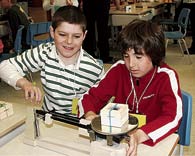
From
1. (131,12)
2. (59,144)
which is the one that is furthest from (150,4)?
(59,144)

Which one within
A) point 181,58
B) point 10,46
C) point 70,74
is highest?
point 70,74

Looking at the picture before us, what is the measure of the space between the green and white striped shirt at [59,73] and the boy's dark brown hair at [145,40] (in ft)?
1.07

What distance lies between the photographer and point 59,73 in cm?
156

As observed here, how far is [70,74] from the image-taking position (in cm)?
157

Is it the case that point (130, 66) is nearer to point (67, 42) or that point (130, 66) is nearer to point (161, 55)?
point (161, 55)

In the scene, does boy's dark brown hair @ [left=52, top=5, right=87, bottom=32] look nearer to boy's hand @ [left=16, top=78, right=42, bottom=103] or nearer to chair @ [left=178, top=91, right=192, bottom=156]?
boy's hand @ [left=16, top=78, right=42, bottom=103]

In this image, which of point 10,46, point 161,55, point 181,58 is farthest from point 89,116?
point 181,58

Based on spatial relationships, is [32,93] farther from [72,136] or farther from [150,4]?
[150,4]

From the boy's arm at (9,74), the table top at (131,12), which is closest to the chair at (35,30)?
the table top at (131,12)

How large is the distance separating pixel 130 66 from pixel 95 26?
3.82 m

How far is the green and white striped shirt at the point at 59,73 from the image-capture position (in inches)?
61.3

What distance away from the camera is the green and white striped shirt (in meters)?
1.56

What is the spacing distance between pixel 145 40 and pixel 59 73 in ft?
1.65

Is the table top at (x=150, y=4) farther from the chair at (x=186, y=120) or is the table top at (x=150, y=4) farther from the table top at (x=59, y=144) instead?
the table top at (x=59, y=144)
